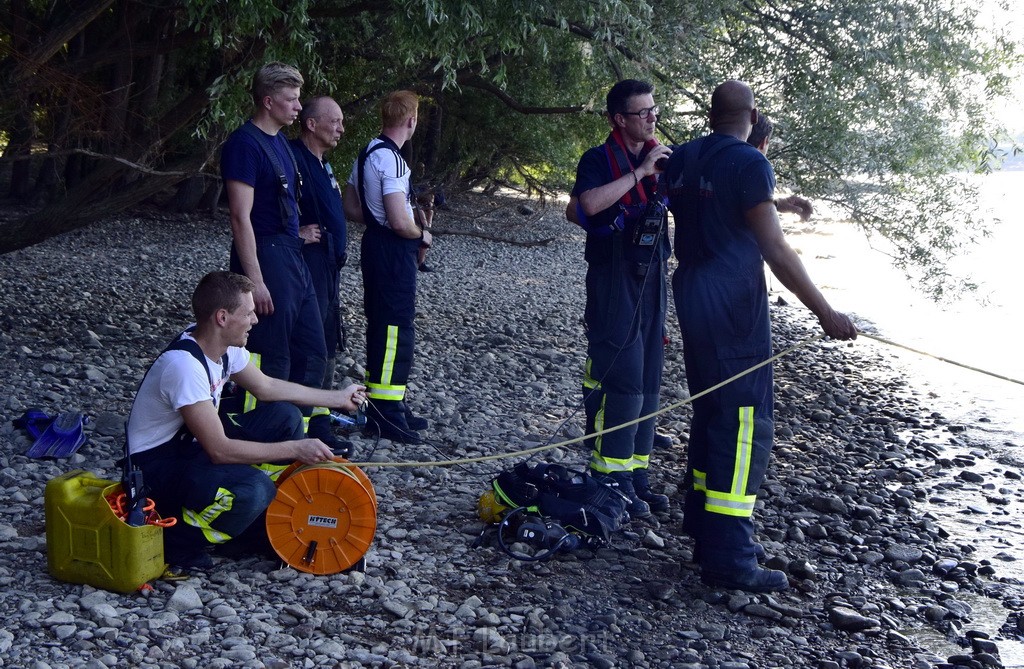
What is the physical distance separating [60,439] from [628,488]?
294cm

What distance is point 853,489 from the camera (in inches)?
254

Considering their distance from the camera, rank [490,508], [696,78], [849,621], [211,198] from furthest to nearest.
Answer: [211,198]
[696,78]
[490,508]
[849,621]

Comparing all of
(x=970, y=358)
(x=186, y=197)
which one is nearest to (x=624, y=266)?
(x=970, y=358)

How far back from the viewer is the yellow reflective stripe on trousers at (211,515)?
4152 millimetres

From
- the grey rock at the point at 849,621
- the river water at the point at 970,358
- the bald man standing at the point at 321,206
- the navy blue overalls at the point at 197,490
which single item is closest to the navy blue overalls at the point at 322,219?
the bald man standing at the point at 321,206

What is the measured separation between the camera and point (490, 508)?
16.5ft

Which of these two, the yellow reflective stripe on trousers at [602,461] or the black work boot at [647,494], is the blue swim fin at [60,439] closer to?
the yellow reflective stripe on trousers at [602,461]

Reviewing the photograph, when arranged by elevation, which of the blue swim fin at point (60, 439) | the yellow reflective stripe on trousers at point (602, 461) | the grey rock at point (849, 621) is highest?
the yellow reflective stripe on trousers at point (602, 461)

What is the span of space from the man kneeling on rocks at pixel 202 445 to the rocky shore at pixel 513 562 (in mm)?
251

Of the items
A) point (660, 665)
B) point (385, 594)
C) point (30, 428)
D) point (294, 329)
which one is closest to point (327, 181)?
point (294, 329)

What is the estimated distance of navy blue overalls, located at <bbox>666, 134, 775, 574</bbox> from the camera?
14.7 ft

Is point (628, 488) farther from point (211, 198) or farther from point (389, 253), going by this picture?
point (211, 198)

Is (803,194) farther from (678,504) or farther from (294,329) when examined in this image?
(294,329)

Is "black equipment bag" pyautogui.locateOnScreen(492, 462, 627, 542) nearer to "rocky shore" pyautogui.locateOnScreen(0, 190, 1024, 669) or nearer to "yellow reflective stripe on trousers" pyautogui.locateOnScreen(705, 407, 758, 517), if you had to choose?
"rocky shore" pyautogui.locateOnScreen(0, 190, 1024, 669)
